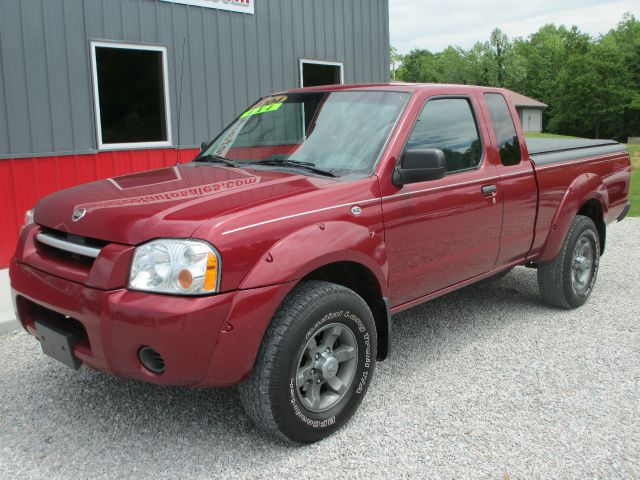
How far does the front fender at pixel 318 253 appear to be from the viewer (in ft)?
9.68

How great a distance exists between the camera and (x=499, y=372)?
4.20m

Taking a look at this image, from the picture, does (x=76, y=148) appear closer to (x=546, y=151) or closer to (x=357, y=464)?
(x=546, y=151)

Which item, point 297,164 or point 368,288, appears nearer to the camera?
point 368,288

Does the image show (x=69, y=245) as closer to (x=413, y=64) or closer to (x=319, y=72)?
(x=319, y=72)

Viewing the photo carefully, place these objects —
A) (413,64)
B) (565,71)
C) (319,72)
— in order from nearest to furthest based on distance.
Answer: (319,72), (565,71), (413,64)

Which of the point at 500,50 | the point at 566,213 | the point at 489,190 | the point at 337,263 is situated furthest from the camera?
the point at 500,50

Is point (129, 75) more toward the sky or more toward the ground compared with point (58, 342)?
more toward the sky

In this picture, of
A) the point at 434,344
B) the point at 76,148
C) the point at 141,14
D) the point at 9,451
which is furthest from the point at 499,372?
the point at 141,14

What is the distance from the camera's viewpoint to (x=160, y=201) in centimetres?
314

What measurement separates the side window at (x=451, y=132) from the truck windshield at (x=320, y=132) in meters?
0.21

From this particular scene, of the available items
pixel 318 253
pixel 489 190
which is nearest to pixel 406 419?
pixel 318 253

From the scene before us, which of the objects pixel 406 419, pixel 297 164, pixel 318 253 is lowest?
pixel 406 419

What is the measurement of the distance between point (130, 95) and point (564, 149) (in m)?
5.12

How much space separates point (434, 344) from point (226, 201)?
2317 millimetres
